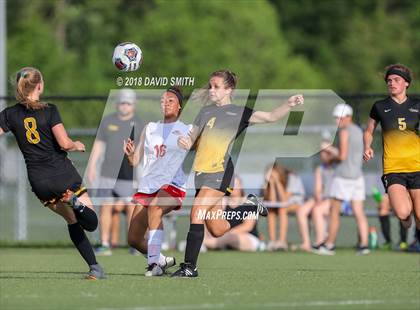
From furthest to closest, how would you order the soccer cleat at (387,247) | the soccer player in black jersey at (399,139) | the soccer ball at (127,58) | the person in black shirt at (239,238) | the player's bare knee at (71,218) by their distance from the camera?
the soccer cleat at (387,247)
the person in black shirt at (239,238)
the soccer ball at (127,58)
the soccer player in black jersey at (399,139)
the player's bare knee at (71,218)

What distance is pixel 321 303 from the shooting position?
9273mm

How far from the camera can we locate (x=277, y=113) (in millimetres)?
11398

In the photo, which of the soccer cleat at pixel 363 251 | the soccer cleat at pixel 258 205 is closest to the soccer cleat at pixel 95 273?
the soccer cleat at pixel 258 205

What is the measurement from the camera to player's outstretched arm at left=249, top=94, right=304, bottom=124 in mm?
11250

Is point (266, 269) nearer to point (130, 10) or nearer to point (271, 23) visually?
point (271, 23)

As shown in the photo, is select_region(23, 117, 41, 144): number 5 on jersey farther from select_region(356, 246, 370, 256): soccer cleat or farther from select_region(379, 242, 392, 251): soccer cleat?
select_region(379, 242, 392, 251): soccer cleat

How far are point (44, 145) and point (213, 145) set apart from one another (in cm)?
175

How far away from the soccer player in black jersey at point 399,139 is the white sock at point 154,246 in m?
2.34

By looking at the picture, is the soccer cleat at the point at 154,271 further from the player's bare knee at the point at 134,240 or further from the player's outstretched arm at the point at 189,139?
the player's outstretched arm at the point at 189,139

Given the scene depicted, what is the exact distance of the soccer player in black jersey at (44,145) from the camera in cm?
1102

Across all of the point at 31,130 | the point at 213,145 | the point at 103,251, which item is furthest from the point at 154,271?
the point at 103,251

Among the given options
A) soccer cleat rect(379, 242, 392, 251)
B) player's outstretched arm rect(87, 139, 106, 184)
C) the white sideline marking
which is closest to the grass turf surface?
the white sideline marking

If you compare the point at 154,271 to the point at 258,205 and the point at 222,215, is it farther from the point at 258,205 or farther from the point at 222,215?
the point at 258,205

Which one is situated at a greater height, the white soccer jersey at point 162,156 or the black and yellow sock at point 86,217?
the white soccer jersey at point 162,156
